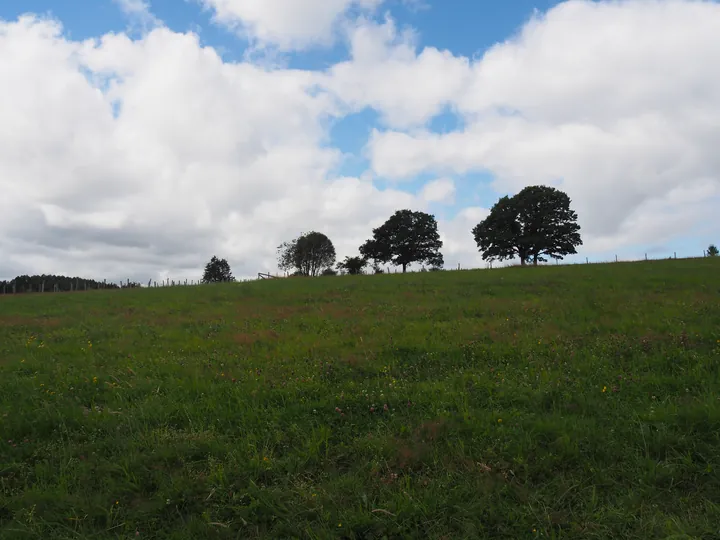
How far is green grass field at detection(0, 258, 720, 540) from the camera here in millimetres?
4914

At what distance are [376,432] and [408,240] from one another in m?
71.9

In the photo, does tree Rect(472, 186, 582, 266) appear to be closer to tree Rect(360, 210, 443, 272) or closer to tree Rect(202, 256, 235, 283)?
tree Rect(360, 210, 443, 272)

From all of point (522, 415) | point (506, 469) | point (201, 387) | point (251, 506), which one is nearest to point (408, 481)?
point (506, 469)

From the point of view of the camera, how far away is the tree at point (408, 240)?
77.6m

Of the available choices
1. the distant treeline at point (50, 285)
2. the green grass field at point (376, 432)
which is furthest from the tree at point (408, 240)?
the green grass field at point (376, 432)

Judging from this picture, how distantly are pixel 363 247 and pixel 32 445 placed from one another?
7626 cm

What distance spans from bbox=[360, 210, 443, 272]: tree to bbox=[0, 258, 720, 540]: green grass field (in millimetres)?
64791

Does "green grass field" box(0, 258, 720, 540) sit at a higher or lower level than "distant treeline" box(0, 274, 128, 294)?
lower

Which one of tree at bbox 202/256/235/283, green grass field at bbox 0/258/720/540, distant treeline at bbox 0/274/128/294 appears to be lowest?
green grass field at bbox 0/258/720/540

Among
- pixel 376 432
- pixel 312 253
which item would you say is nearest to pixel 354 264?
pixel 312 253

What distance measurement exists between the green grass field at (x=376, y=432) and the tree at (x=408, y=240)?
64.8 m

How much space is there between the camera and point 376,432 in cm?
658

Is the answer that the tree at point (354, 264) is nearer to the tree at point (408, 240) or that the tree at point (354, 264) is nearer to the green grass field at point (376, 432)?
the tree at point (408, 240)

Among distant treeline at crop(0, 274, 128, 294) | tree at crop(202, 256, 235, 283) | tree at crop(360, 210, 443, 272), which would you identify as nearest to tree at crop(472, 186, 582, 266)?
tree at crop(360, 210, 443, 272)
